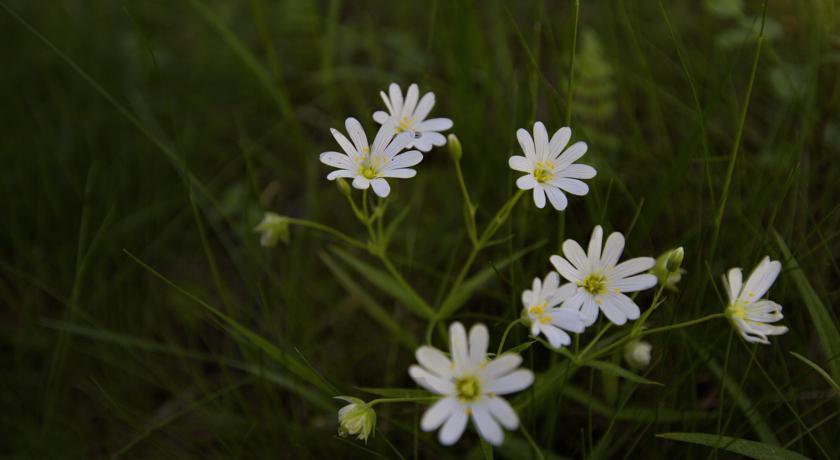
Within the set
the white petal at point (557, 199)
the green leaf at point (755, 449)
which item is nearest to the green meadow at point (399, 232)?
the green leaf at point (755, 449)

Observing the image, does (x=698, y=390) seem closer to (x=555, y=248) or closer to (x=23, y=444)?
(x=555, y=248)

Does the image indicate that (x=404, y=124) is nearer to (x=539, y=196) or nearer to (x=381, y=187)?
(x=381, y=187)

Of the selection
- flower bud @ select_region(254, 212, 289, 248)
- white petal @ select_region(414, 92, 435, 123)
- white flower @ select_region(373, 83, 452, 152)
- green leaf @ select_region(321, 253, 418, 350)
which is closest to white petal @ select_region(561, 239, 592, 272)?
white flower @ select_region(373, 83, 452, 152)

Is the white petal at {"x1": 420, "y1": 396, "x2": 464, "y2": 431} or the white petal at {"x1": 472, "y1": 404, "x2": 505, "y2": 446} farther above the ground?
the white petal at {"x1": 420, "y1": 396, "x2": 464, "y2": 431}

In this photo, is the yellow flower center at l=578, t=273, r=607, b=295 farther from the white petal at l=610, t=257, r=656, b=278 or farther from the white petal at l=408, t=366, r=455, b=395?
the white petal at l=408, t=366, r=455, b=395

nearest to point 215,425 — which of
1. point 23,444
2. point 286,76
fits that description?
point 23,444

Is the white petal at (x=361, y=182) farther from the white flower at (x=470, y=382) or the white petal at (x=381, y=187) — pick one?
the white flower at (x=470, y=382)
